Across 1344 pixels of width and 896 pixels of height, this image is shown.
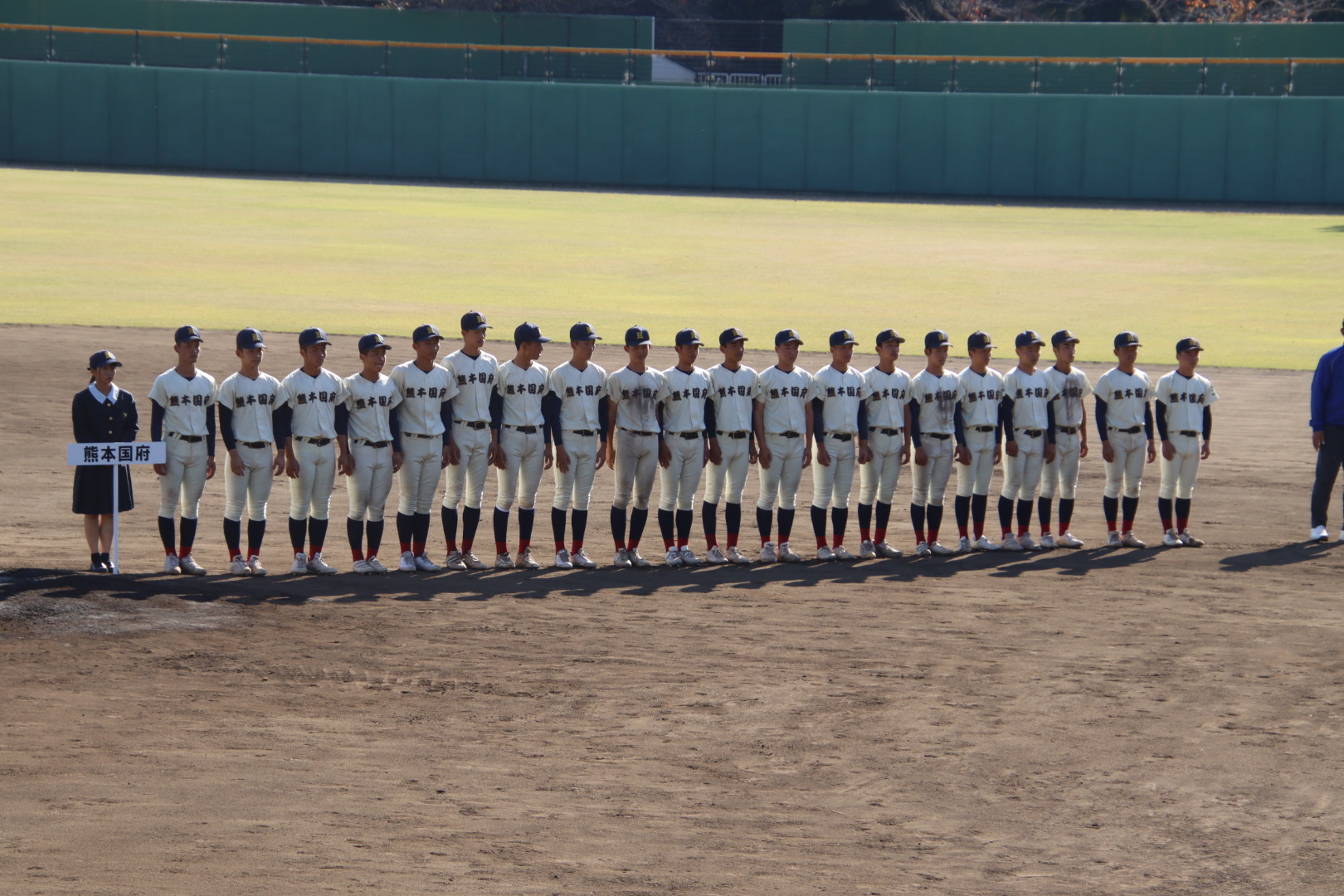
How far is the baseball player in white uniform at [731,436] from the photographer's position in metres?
9.78

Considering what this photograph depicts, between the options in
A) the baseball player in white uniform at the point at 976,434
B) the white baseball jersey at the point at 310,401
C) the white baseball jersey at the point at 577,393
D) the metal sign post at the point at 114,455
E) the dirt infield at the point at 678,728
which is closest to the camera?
the dirt infield at the point at 678,728

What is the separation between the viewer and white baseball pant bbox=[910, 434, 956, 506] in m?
10.2

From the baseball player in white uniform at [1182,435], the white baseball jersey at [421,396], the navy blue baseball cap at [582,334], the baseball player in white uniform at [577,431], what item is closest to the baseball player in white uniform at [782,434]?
the baseball player in white uniform at [577,431]

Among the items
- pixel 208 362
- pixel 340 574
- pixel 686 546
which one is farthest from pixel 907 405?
pixel 208 362

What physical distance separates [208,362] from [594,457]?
8259 millimetres

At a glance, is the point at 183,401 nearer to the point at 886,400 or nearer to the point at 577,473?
the point at 577,473

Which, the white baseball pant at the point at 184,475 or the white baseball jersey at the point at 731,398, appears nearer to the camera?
the white baseball pant at the point at 184,475

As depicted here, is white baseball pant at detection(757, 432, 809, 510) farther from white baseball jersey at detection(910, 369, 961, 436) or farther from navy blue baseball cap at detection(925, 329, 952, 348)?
navy blue baseball cap at detection(925, 329, 952, 348)

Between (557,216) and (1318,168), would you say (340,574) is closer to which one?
(557,216)

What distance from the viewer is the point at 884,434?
10.1m

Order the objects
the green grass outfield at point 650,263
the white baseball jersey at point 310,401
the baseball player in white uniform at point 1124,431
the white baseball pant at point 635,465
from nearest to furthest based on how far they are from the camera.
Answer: the white baseball jersey at point 310,401, the white baseball pant at point 635,465, the baseball player in white uniform at point 1124,431, the green grass outfield at point 650,263

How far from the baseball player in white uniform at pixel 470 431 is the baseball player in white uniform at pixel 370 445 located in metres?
0.42

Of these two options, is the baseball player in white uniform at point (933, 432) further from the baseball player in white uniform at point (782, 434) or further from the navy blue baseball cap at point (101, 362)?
the navy blue baseball cap at point (101, 362)

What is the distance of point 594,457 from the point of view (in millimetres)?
9734
